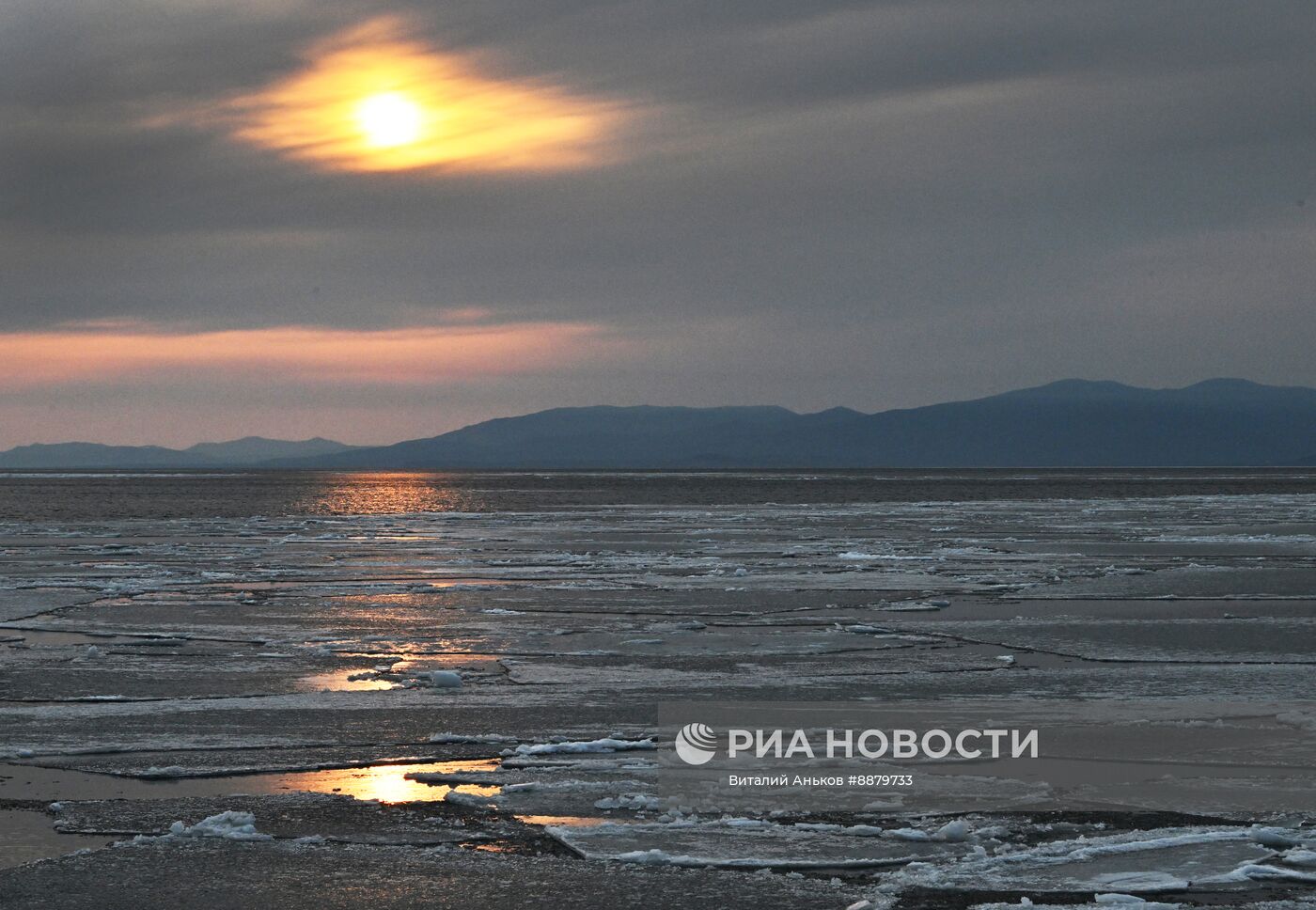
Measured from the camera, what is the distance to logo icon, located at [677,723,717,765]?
9.22m

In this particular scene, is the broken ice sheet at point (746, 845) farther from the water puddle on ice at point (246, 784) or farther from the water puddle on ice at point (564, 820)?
the water puddle on ice at point (246, 784)

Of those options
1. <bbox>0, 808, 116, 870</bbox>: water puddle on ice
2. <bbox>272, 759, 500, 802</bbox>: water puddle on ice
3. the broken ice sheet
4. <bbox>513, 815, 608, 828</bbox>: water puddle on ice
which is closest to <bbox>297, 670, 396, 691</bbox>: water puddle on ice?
<bbox>272, 759, 500, 802</bbox>: water puddle on ice

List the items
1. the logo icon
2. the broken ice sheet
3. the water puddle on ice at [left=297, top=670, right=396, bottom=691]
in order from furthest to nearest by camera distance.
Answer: the water puddle on ice at [left=297, top=670, right=396, bottom=691]
the logo icon
the broken ice sheet

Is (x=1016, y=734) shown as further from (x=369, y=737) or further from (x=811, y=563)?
(x=811, y=563)

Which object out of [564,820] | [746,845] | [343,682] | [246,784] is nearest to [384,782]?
[246,784]

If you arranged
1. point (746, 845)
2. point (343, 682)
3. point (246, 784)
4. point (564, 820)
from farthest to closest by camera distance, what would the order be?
1. point (343, 682)
2. point (246, 784)
3. point (564, 820)
4. point (746, 845)

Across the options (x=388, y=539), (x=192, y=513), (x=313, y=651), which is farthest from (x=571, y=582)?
(x=192, y=513)

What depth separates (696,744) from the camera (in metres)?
9.68

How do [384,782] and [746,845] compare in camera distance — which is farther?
[384,782]

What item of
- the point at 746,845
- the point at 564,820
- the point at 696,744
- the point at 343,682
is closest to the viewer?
the point at 746,845

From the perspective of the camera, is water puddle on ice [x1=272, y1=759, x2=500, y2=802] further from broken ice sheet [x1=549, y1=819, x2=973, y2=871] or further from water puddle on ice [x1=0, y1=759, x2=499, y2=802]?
broken ice sheet [x1=549, y1=819, x2=973, y2=871]

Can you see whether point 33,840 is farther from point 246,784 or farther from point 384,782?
point 384,782

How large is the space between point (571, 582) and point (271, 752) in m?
13.8

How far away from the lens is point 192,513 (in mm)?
66438
